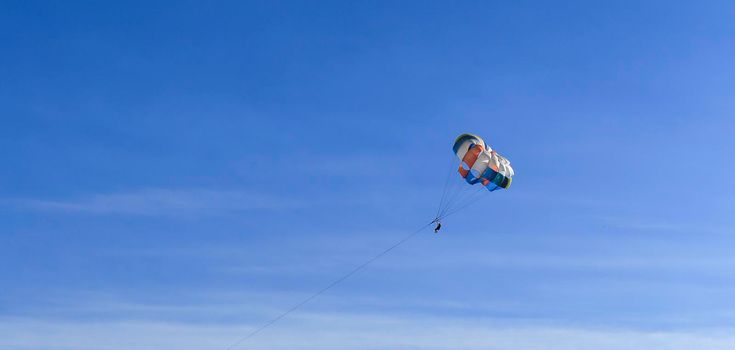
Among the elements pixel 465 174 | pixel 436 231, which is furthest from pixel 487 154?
pixel 436 231

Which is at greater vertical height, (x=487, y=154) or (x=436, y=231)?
(x=487, y=154)

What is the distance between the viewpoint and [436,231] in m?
78.8

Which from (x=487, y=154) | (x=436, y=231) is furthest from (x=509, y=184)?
(x=436, y=231)

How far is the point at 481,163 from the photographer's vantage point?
3223 inches

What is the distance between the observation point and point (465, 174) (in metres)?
83.4

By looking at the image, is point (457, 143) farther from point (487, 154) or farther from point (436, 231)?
point (436, 231)

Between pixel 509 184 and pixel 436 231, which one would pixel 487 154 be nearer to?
pixel 509 184

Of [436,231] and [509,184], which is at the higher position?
[509,184]

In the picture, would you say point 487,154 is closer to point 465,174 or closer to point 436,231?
point 465,174

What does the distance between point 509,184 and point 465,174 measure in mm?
4565

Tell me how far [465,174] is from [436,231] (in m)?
7.90

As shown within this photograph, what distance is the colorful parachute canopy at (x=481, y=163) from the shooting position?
81.7m

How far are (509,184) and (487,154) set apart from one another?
13.9 ft

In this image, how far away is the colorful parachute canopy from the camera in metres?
81.7
